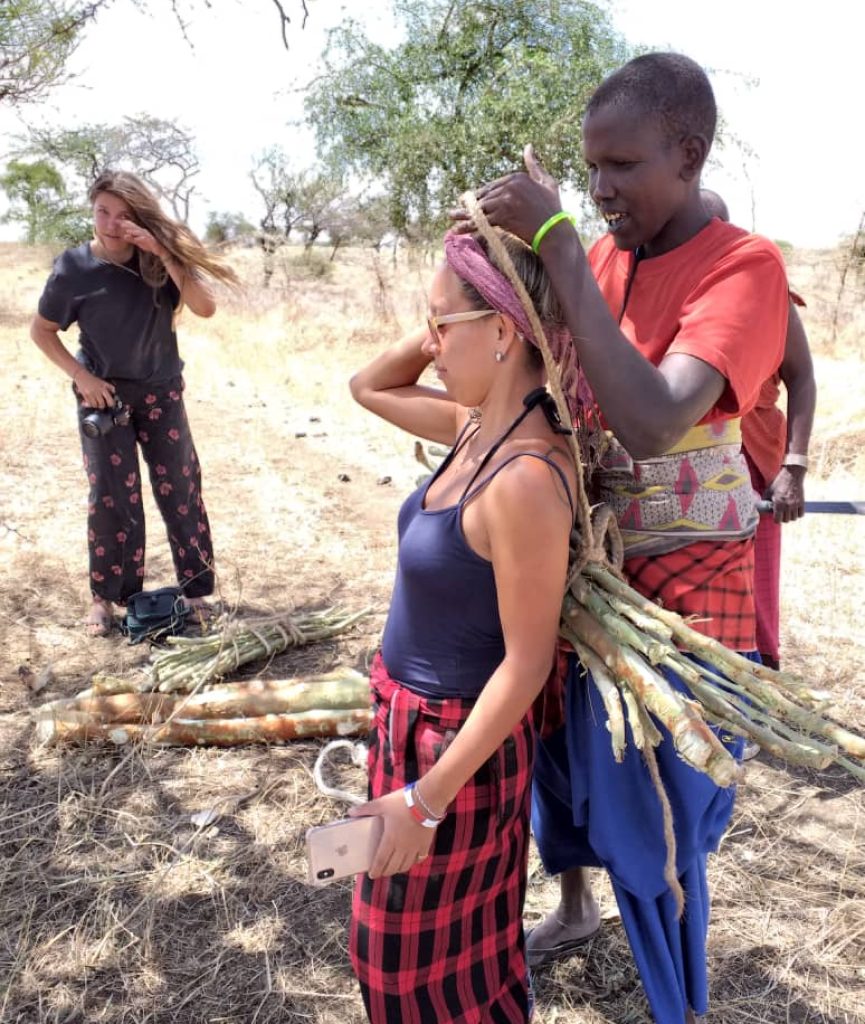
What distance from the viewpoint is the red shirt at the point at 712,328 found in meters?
1.32

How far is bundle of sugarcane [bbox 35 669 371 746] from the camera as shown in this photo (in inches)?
119

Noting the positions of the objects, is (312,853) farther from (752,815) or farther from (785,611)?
(785,611)

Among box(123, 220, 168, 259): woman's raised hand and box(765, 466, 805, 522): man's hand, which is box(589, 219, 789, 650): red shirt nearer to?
box(765, 466, 805, 522): man's hand

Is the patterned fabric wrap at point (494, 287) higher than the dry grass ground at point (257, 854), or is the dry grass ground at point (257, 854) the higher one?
the patterned fabric wrap at point (494, 287)

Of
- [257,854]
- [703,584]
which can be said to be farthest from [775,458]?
[257,854]

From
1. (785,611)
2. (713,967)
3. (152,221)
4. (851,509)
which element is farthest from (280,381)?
(713,967)

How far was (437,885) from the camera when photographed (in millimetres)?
1477

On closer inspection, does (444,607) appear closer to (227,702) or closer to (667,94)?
(667,94)

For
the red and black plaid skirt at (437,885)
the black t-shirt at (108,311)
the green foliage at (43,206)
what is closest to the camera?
the red and black plaid skirt at (437,885)

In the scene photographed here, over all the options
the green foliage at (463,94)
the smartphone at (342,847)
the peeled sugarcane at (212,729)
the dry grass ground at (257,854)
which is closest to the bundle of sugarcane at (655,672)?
the smartphone at (342,847)

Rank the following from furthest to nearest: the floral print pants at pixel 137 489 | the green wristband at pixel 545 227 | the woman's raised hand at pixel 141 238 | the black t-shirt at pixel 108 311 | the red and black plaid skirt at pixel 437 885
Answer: the floral print pants at pixel 137 489
the black t-shirt at pixel 108 311
the woman's raised hand at pixel 141 238
the red and black plaid skirt at pixel 437 885
the green wristband at pixel 545 227

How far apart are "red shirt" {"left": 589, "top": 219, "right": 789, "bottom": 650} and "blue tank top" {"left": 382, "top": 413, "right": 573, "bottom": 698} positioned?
0.95 ft

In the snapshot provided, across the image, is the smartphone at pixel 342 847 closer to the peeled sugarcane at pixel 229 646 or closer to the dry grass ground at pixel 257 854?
the dry grass ground at pixel 257 854

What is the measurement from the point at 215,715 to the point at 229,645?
0.47m
